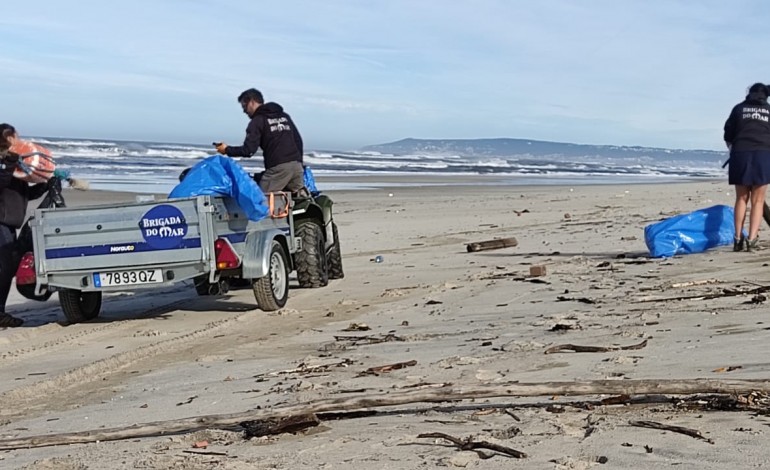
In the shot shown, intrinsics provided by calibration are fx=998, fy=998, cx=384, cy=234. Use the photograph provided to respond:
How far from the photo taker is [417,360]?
588 cm

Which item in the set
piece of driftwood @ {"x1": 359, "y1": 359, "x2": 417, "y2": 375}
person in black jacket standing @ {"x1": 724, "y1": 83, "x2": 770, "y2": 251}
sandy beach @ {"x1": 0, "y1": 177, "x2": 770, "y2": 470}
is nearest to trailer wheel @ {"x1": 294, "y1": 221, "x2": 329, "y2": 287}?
sandy beach @ {"x1": 0, "y1": 177, "x2": 770, "y2": 470}

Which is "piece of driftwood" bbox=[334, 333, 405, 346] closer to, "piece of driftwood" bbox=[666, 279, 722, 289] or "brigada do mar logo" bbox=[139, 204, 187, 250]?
"brigada do mar logo" bbox=[139, 204, 187, 250]

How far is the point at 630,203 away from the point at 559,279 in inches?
587

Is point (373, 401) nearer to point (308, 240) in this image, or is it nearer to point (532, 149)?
point (308, 240)

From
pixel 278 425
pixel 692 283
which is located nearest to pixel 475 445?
pixel 278 425

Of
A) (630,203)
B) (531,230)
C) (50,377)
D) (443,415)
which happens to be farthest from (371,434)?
(630,203)

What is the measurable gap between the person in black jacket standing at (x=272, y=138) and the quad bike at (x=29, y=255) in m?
1.95

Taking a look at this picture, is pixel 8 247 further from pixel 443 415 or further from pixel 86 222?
pixel 443 415

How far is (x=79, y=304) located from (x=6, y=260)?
0.76 m

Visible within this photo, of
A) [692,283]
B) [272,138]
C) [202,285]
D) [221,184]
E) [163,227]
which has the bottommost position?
[202,285]

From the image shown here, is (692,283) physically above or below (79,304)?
above

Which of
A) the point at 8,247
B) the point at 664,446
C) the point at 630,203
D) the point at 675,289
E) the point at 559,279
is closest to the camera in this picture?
the point at 664,446

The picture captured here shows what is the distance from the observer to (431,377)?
5.36 metres

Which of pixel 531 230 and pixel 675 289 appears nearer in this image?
pixel 675 289
